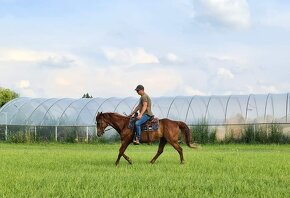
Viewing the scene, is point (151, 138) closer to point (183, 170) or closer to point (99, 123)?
point (99, 123)

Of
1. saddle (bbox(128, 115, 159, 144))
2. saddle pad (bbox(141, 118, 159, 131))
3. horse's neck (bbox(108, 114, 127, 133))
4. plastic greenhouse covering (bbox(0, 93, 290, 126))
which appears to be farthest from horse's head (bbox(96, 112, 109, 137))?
plastic greenhouse covering (bbox(0, 93, 290, 126))

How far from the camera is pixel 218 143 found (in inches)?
1428

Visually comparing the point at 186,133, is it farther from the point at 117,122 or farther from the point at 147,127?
the point at 117,122

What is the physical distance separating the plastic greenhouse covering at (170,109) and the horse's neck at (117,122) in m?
21.9

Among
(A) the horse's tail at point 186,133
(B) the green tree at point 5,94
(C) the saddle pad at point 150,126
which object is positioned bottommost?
(A) the horse's tail at point 186,133

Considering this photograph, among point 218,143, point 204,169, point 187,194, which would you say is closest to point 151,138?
point 204,169

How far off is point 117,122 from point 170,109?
25.1 meters

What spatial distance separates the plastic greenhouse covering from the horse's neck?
21910 millimetres

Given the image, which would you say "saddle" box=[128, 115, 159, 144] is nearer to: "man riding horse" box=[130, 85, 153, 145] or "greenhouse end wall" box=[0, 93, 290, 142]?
"man riding horse" box=[130, 85, 153, 145]

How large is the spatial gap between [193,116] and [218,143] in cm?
483

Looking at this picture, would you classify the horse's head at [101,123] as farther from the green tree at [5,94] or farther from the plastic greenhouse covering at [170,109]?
the green tree at [5,94]

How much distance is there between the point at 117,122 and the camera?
57.2ft

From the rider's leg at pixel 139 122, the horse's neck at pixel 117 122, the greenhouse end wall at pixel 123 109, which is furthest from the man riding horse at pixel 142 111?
the greenhouse end wall at pixel 123 109

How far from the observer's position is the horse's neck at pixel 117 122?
17.4m
